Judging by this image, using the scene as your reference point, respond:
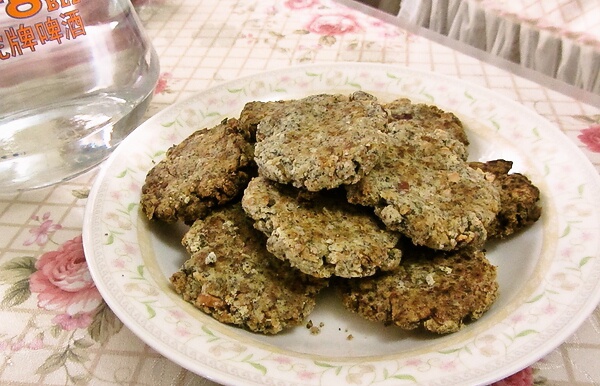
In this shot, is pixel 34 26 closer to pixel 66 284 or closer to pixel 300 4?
pixel 66 284

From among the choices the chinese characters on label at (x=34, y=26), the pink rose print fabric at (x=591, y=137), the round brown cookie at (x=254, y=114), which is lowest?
the pink rose print fabric at (x=591, y=137)

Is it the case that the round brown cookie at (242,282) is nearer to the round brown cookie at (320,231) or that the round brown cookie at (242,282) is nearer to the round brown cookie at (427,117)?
the round brown cookie at (320,231)

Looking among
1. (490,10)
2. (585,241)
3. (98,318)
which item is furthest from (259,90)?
(490,10)

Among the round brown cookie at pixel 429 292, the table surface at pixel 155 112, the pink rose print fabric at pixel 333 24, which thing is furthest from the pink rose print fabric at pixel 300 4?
the round brown cookie at pixel 429 292

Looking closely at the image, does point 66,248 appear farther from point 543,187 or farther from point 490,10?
point 490,10

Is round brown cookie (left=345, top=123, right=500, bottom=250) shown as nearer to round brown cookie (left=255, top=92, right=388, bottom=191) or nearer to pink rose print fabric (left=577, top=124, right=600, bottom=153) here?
round brown cookie (left=255, top=92, right=388, bottom=191)

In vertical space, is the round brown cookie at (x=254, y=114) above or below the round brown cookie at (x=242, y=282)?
above

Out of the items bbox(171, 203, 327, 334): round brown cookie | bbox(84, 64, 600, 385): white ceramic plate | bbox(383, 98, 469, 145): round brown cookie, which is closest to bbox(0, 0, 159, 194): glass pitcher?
bbox(84, 64, 600, 385): white ceramic plate
